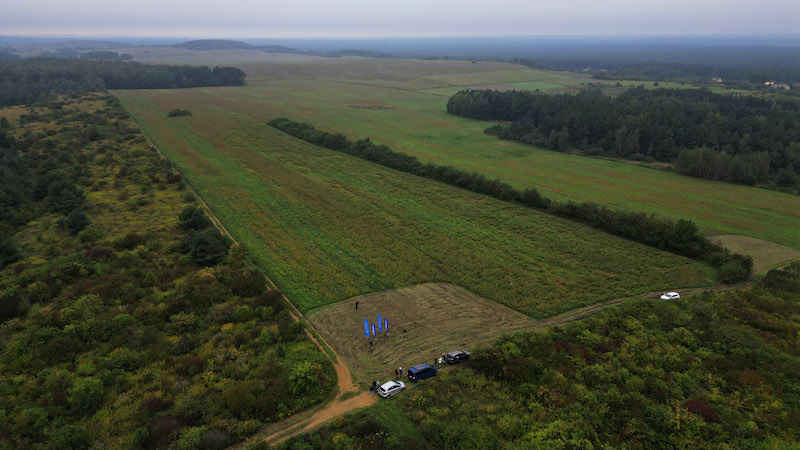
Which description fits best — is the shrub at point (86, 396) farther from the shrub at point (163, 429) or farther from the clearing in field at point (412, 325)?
the clearing in field at point (412, 325)

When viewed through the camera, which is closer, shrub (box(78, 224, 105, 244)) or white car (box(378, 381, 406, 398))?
white car (box(378, 381, 406, 398))

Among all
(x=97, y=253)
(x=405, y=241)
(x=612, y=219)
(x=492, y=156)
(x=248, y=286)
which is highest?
(x=492, y=156)

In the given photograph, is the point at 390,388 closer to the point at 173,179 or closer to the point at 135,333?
the point at 135,333

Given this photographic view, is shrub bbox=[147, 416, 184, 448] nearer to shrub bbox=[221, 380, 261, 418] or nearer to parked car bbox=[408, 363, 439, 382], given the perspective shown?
shrub bbox=[221, 380, 261, 418]

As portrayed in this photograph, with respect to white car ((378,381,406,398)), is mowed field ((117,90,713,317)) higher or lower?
higher

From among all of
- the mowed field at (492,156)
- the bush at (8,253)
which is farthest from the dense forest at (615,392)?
the bush at (8,253)

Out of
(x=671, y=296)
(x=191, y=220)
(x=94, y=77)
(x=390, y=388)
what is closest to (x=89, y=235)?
(x=191, y=220)

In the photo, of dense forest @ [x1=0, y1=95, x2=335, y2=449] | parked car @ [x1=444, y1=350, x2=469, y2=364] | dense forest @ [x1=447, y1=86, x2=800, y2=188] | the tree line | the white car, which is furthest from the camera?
dense forest @ [x1=447, y1=86, x2=800, y2=188]

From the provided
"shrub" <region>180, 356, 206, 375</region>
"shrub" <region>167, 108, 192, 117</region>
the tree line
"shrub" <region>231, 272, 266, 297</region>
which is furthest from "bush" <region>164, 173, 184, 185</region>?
"shrub" <region>167, 108, 192, 117</region>

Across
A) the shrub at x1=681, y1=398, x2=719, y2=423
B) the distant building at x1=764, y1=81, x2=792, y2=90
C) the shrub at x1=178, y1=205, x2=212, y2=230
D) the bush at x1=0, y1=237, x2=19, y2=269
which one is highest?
the distant building at x1=764, y1=81, x2=792, y2=90
